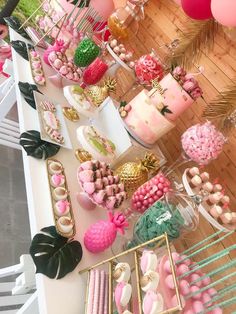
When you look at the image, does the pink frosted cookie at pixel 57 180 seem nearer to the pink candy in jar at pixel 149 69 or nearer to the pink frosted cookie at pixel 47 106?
the pink frosted cookie at pixel 47 106

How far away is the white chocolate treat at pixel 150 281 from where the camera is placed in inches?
33.4

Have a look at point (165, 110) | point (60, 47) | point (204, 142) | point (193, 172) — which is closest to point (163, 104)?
point (165, 110)

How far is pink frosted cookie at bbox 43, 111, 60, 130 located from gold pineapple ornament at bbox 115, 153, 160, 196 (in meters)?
0.30

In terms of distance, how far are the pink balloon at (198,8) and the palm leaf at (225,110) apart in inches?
12.0

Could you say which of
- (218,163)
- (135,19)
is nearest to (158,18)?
(135,19)

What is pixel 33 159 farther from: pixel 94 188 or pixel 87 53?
pixel 87 53

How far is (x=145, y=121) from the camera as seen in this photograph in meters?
1.44

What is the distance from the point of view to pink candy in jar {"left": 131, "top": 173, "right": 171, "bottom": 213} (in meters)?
1.21

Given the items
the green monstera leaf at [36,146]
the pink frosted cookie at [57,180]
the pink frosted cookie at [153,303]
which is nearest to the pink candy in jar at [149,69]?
the green monstera leaf at [36,146]

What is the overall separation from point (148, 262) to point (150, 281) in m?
0.05

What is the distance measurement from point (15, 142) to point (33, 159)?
3.48ft

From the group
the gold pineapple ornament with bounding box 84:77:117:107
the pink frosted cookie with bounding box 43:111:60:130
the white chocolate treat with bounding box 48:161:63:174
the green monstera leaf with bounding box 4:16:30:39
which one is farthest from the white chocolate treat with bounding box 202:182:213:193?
the green monstera leaf with bounding box 4:16:30:39

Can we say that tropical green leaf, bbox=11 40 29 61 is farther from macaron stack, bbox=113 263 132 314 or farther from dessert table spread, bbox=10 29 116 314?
macaron stack, bbox=113 263 132 314

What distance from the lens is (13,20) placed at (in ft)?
6.75
